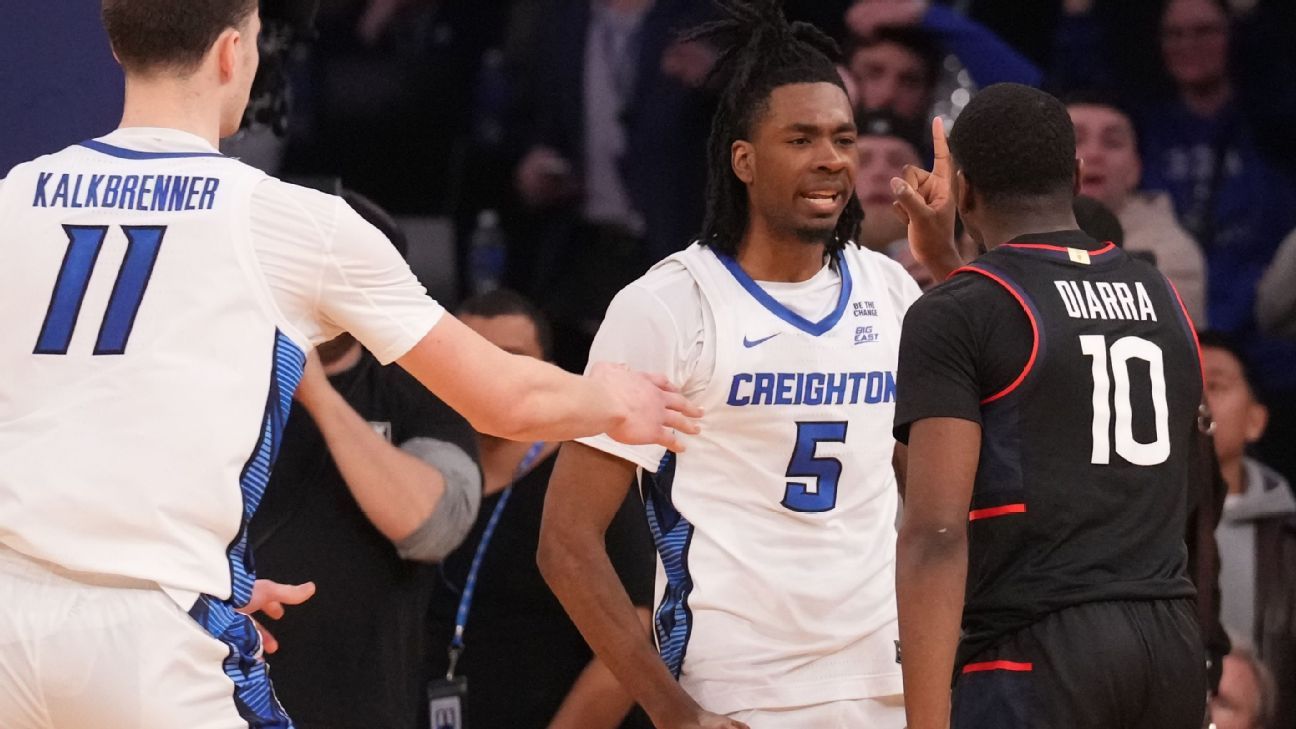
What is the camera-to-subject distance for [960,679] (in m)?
3.72

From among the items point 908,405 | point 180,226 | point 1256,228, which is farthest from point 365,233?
point 1256,228

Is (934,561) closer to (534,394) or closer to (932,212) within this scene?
(534,394)

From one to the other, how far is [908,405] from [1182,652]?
73cm

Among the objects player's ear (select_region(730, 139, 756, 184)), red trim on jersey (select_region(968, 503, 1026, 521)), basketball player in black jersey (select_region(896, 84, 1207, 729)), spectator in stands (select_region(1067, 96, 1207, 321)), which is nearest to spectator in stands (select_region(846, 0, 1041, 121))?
spectator in stands (select_region(1067, 96, 1207, 321))

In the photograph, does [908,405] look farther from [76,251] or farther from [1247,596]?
[1247,596]

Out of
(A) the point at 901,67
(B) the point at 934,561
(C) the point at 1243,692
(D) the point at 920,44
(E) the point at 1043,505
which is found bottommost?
(C) the point at 1243,692

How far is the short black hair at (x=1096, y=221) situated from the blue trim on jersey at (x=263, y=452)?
8.89ft

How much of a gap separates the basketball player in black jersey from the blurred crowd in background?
2613mm

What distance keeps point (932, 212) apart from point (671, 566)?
3.39 feet

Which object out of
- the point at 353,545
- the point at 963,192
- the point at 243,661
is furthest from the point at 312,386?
the point at 963,192

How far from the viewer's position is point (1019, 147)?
12.7 ft

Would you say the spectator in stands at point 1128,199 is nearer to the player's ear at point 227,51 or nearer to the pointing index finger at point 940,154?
the pointing index finger at point 940,154

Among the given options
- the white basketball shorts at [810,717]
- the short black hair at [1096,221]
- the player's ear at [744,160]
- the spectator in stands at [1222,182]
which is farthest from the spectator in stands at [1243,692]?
the player's ear at [744,160]

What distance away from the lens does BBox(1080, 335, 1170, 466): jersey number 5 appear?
3650mm
